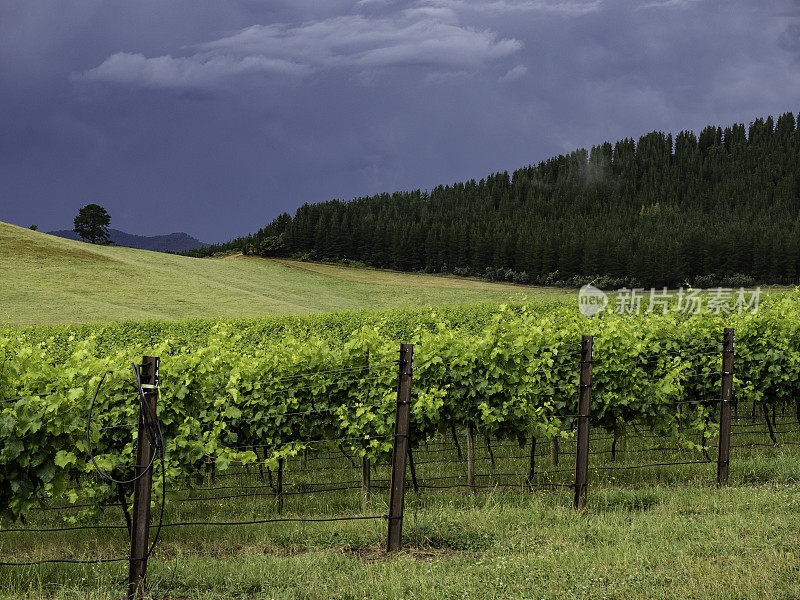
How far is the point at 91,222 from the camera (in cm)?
9031

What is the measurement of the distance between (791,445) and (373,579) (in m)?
8.77

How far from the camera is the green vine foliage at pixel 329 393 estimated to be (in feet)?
19.4

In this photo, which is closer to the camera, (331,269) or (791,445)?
(791,445)

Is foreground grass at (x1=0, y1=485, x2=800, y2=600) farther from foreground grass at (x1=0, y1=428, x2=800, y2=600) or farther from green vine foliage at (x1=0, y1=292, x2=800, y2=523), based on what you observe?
green vine foliage at (x1=0, y1=292, x2=800, y2=523)

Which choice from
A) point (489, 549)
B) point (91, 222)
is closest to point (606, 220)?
point (91, 222)

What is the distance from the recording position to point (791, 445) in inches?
410

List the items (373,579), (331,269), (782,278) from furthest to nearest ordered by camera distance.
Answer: (782,278) → (331,269) → (373,579)

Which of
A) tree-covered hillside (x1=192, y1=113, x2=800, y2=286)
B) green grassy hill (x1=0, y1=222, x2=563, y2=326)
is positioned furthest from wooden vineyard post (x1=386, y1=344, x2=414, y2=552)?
tree-covered hillside (x1=192, y1=113, x2=800, y2=286)

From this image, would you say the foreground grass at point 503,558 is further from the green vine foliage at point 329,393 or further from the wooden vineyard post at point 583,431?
the green vine foliage at point 329,393

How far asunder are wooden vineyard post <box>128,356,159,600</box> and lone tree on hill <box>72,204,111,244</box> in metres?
96.3

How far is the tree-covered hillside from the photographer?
9212cm

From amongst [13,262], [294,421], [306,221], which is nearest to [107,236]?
[306,221]

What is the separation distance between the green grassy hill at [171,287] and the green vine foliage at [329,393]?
109ft

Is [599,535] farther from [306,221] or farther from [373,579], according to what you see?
[306,221]
